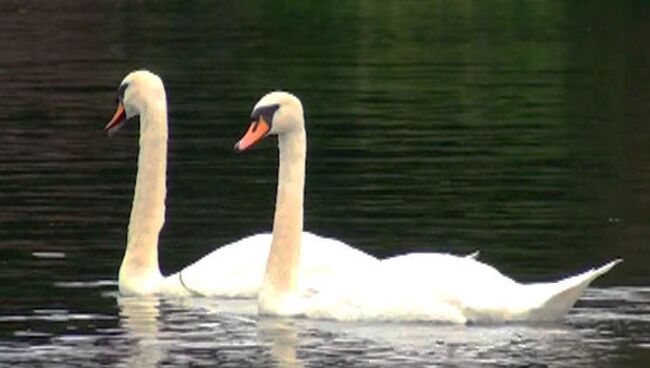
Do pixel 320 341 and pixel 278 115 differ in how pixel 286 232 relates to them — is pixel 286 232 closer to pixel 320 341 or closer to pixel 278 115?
pixel 278 115

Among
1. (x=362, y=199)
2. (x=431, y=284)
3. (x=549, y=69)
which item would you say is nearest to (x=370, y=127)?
(x=362, y=199)

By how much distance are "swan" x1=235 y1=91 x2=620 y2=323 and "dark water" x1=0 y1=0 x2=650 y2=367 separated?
0.14m

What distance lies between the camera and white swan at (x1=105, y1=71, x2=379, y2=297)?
18.7 meters

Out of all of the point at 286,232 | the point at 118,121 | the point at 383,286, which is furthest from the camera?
the point at 118,121

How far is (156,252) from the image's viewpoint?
1952 cm

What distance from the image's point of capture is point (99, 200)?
2470cm

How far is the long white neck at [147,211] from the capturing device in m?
19.3

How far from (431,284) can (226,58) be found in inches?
1284

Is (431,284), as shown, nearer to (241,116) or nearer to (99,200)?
(99,200)

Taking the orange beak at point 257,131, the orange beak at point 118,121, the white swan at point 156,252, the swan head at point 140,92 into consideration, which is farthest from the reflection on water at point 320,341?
the swan head at point 140,92

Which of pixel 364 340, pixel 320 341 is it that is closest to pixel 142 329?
pixel 320 341

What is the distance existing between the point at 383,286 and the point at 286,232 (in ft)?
2.81

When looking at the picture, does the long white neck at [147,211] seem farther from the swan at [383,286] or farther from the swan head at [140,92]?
the swan at [383,286]

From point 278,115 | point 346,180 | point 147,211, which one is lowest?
point 346,180
